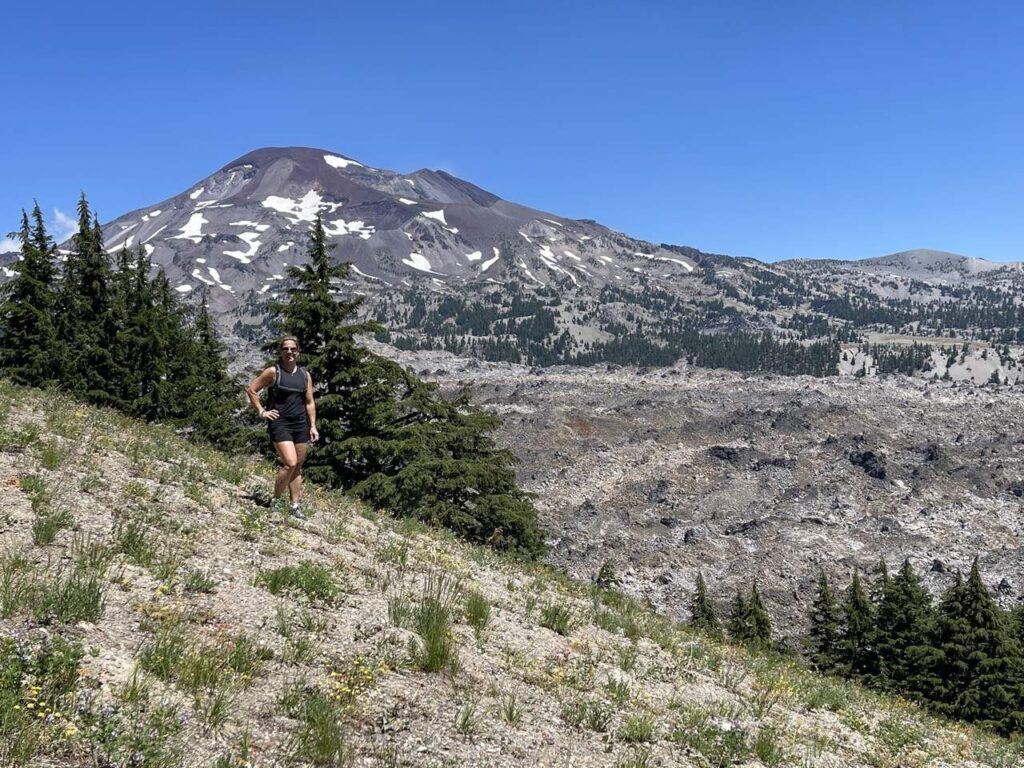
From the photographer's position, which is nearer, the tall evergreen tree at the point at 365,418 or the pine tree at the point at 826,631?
the tall evergreen tree at the point at 365,418

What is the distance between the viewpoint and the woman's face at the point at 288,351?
9.74 meters

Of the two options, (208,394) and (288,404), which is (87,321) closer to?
(208,394)

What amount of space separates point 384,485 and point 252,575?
13.1 meters

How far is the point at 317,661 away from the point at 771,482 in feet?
239

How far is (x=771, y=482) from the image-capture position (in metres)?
71.9

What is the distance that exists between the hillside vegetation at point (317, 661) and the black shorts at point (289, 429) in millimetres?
1284

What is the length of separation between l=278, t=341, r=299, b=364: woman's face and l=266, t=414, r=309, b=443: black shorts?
2.91 ft

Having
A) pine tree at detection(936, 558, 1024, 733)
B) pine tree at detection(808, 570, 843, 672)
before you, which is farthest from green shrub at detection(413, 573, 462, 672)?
pine tree at detection(808, 570, 843, 672)

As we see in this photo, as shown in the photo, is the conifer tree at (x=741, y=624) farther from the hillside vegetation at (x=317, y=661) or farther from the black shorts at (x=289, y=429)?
the black shorts at (x=289, y=429)

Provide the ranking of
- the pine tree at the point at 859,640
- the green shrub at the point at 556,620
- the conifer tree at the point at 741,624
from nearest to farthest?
the green shrub at the point at 556,620, the pine tree at the point at 859,640, the conifer tree at the point at 741,624

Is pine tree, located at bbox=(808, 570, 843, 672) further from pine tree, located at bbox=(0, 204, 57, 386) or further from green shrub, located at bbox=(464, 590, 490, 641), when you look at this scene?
pine tree, located at bbox=(0, 204, 57, 386)

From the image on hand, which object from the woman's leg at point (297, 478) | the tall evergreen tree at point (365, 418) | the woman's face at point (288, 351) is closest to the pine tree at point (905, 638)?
the tall evergreen tree at point (365, 418)

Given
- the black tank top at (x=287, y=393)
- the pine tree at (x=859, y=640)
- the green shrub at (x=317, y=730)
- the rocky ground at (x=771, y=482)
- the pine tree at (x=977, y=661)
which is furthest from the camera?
the rocky ground at (x=771, y=482)

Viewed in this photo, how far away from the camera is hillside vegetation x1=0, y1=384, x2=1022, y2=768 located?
4.68 m
